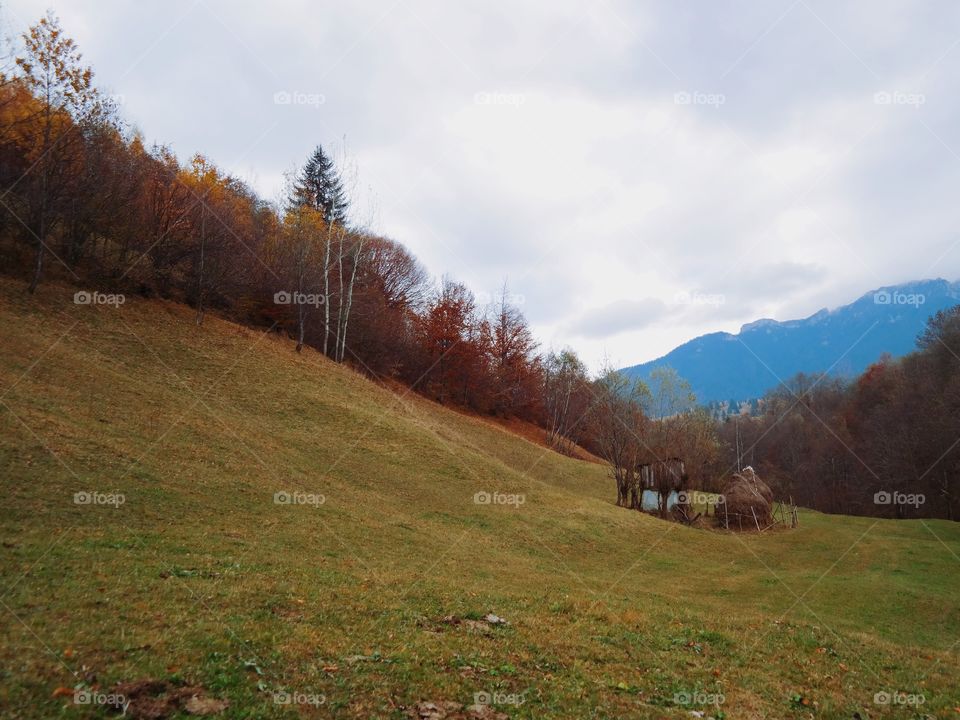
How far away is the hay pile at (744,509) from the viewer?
129 feet

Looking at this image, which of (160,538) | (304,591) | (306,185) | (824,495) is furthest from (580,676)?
(824,495)

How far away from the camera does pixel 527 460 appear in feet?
177

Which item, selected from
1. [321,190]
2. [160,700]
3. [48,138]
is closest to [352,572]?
[160,700]

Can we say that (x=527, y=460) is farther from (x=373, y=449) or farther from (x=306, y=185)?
(x=306, y=185)

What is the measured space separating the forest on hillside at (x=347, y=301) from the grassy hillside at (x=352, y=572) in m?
5.54

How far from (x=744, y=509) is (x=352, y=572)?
33.6 metres

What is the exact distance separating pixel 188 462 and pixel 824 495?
8598 centimetres

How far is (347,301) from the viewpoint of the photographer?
5384cm

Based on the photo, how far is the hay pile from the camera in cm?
3931

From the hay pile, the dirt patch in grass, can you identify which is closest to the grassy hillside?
the dirt patch in grass

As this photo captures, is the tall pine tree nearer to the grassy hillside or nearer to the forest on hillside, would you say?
the forest on hillside

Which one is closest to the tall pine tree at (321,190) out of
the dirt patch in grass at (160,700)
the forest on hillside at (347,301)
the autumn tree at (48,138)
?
the forest on hillside at (347,301)

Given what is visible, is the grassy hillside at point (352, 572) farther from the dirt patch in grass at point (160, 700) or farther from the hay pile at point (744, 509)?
the hay pile at point (744, 509)

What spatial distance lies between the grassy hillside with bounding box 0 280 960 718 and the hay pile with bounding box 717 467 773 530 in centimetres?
297
